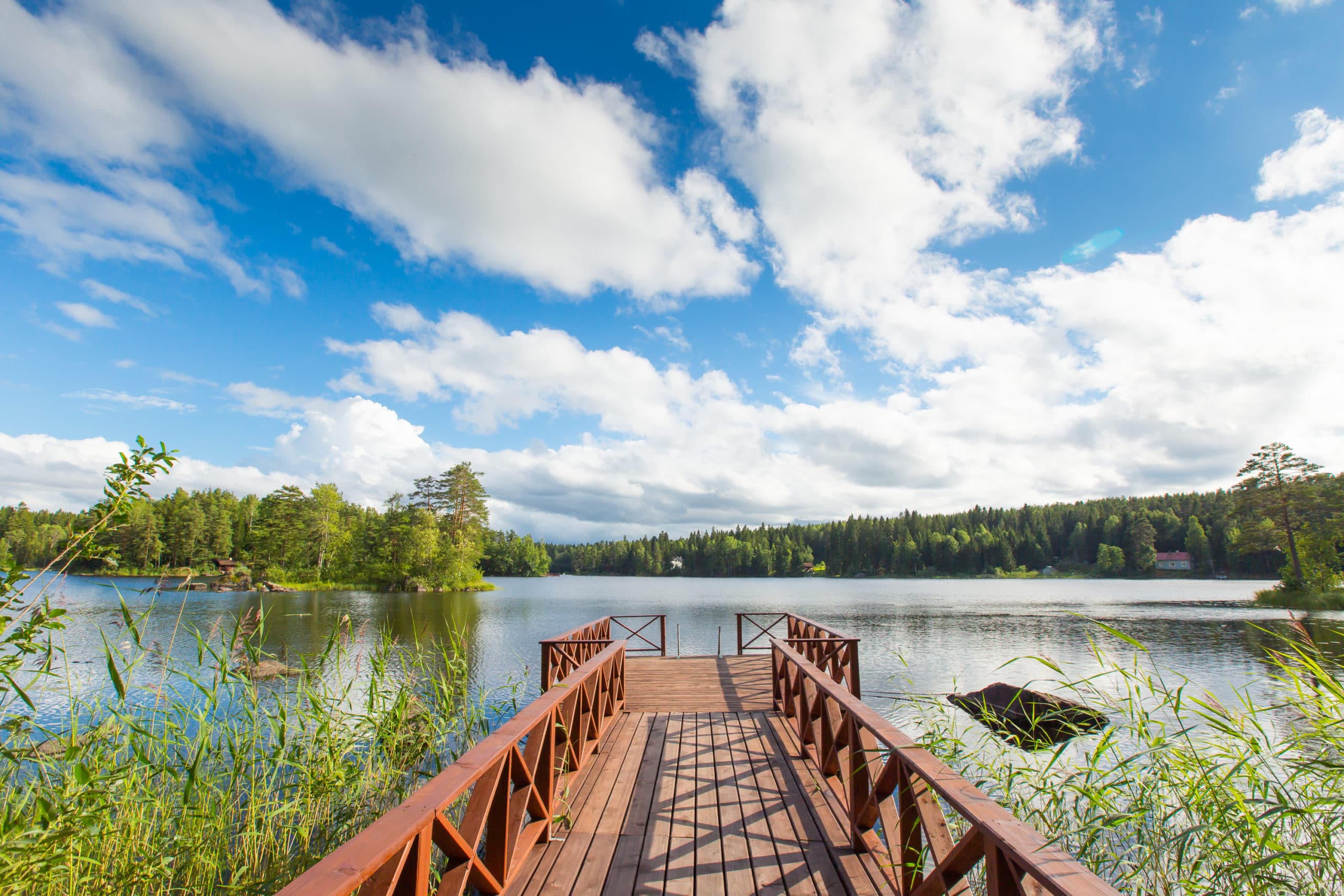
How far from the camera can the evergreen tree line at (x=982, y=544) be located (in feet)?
232

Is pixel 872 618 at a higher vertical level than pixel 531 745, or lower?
lower

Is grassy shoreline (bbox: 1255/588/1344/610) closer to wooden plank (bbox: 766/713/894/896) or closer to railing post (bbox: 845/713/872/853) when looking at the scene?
wooden plank (bbox: 766/713/894/896)

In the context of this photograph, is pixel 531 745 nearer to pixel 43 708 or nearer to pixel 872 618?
pixel 43 708

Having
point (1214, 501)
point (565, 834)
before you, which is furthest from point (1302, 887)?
point (1214, 501)

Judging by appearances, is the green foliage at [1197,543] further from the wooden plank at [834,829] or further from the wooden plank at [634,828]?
the wooden plank at [634,828]

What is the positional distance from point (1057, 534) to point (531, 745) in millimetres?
102091

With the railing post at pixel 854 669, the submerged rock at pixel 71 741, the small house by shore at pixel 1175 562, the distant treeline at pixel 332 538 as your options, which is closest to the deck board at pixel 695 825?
the railing post at pixel 854 669

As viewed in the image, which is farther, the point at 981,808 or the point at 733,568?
the point at 733,568

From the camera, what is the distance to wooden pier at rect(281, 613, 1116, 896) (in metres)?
2.14

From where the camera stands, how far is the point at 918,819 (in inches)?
117

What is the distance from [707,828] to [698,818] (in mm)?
169

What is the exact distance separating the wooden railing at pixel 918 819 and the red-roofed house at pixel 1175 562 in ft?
297

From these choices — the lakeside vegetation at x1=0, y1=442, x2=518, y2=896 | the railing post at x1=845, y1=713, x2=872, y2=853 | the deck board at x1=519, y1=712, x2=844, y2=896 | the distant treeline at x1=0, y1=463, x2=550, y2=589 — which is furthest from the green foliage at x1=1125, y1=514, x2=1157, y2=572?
the lakeside vegetation at x1=0, y1=442, x2=518, y2=896

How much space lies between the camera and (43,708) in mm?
→ 9961
